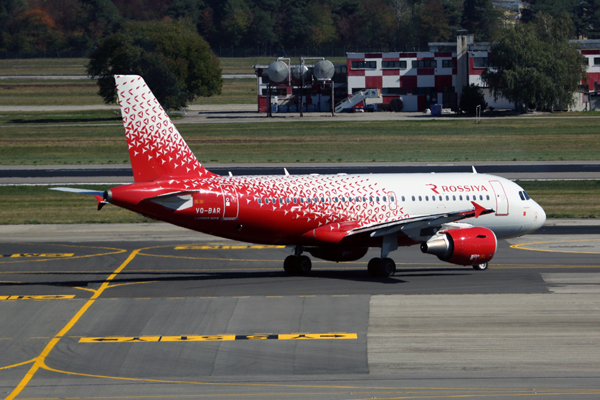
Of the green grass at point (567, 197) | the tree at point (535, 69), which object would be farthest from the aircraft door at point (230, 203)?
the tree at point (535, 69)

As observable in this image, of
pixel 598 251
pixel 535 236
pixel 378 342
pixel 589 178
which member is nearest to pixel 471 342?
pixel 378 342

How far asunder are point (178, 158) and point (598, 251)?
22775 millimetres

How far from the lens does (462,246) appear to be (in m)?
34.6

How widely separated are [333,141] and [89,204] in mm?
47099

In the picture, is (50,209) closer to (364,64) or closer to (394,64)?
(364,64)

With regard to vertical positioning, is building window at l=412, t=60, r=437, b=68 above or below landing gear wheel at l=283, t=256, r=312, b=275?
above

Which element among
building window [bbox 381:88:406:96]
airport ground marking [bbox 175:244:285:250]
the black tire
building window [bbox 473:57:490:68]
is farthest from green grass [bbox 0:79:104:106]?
the black tire

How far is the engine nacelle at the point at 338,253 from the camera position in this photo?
121ft

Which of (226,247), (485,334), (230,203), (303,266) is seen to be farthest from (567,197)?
(485,334)

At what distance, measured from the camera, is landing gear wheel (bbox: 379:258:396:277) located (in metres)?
35.8

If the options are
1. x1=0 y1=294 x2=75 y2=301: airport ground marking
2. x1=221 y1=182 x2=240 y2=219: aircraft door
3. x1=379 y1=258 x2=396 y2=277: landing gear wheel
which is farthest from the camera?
x1=379 y1=258 x2=396 y2=277: landing gear wheel

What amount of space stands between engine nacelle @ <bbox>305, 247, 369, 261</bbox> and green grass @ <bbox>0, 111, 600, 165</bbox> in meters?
46.1

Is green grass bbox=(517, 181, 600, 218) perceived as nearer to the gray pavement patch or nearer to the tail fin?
the gray pavement patch

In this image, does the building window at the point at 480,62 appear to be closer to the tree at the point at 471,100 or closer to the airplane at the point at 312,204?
the tree at the point at 471,100
